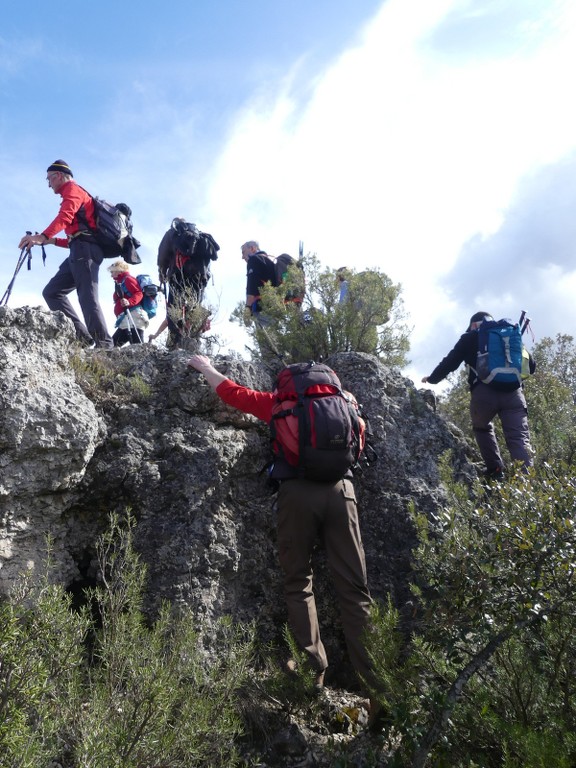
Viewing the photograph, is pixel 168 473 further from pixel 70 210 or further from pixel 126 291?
pixel 126 291

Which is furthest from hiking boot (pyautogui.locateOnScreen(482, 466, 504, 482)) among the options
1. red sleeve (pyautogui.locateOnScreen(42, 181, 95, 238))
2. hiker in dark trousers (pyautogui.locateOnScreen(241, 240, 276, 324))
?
red sleeve (pyautogui.locateOnScreen(42, 181, 95, 238))

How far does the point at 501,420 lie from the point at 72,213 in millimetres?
4717

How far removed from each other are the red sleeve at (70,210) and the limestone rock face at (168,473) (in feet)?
5.33

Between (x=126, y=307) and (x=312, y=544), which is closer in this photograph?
(x=312, y=544)

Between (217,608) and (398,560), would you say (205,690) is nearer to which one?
(217,608)

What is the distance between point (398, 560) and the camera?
4906 millimetres

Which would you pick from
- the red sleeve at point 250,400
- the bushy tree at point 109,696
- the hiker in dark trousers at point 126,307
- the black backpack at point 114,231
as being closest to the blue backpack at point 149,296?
the hiker in dark trousers at point 126,307

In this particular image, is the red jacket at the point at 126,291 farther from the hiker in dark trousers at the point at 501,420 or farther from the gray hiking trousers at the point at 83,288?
the hiker in dark trousers at the point at 501,420

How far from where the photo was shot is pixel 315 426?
14.1 ft

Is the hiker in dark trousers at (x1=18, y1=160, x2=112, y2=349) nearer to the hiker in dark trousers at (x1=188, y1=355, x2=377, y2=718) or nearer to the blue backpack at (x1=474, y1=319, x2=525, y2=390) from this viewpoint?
the hiker in dark trousers at (x1=188, y1=355, x2=377, y2=718)

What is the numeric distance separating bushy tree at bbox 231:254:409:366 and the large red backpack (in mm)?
1788

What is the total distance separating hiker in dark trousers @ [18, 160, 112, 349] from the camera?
6.39 meters

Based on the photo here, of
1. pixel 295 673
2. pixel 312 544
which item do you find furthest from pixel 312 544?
pixel 295 673

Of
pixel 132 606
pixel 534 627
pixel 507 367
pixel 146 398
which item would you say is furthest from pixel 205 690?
pixel 507 367
